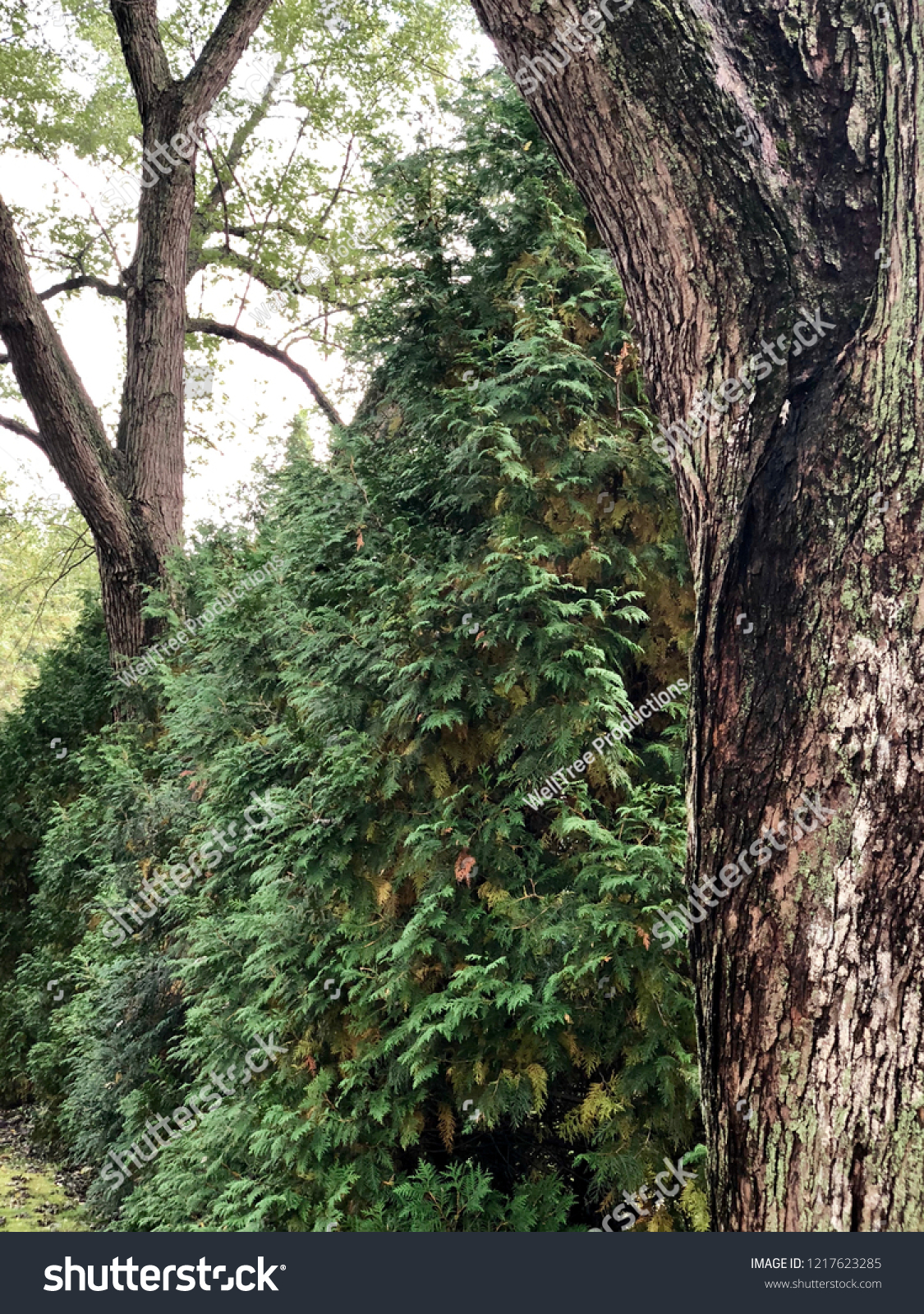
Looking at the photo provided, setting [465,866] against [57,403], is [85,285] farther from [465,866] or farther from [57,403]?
[465,866]

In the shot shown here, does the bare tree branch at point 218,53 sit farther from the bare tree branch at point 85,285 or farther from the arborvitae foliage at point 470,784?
the arborvitae foliage at point 470,784

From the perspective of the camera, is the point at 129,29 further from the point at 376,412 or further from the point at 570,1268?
the point at 570,1268

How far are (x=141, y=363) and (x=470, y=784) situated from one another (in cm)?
730

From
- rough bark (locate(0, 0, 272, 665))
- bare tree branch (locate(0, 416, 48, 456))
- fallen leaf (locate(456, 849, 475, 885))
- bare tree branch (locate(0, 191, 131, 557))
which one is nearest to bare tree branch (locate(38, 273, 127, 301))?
bare tree branch (locate(0, 416, 48, 456))

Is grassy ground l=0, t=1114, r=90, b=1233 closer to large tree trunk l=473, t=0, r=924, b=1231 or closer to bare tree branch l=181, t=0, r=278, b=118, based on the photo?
large tree trunk l=473, t=0, r=924, b=1231

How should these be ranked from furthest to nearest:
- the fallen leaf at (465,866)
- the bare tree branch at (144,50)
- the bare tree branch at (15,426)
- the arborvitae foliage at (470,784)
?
the bare tree branch at (15,426) < the bare tree branch at (144,50) < the fallen leaf at (465,866) < the arborvitae foliage at (470,784)

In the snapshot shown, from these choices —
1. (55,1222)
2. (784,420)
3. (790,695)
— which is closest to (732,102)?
(784,420)

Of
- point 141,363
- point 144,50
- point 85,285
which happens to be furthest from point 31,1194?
point 85,285

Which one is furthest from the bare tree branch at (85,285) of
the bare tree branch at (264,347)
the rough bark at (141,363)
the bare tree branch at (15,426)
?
the rough bark at (141,363)

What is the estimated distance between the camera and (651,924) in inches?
129

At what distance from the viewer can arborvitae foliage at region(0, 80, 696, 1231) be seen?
343 cm

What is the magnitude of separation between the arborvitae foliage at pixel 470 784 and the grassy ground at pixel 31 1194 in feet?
6.09

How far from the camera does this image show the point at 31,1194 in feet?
22.4

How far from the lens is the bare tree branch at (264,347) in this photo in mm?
13438
